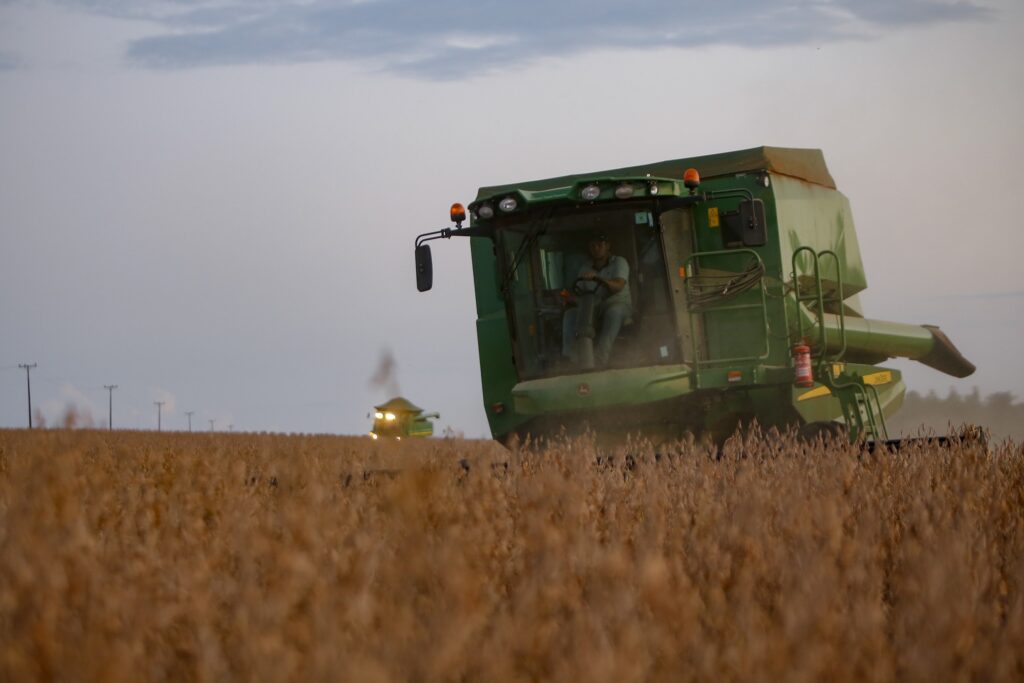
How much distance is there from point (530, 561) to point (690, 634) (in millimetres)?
907

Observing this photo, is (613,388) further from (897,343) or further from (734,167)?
(897,343)

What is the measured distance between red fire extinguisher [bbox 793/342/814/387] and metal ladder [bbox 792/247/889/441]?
0.33 metres

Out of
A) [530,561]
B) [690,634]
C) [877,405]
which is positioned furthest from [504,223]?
[690,634]

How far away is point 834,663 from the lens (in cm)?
257

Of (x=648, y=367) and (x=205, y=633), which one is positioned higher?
(x=648, y=367)

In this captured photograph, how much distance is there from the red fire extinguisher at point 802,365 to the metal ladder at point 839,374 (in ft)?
1.07

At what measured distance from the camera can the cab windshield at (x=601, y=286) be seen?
1009cm

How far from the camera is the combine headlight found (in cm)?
999

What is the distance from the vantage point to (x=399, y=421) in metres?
22.5

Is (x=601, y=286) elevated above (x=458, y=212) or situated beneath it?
situated beneath

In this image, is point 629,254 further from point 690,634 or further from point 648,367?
point 690,634

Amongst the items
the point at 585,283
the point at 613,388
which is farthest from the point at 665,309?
the point at 613,388

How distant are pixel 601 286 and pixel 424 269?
1.48 metres

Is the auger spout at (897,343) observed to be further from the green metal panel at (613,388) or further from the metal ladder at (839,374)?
the green metal panel at (613,388)
